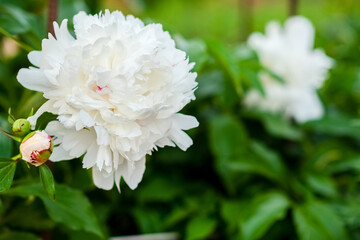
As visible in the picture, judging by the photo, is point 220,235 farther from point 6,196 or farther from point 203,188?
point 6,196

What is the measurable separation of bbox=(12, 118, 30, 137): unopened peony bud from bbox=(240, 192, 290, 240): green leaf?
1.64 ft

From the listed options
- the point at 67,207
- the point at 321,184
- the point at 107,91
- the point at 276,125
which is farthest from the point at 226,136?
the point at 107,91

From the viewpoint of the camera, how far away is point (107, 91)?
1.82 feet

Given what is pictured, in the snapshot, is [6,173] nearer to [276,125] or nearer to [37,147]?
[37,147]

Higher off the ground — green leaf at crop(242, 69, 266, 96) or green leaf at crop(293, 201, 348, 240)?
green leaf at crop(242, 69, 266, 96)

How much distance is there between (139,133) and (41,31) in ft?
1.83

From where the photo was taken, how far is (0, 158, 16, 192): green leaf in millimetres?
556

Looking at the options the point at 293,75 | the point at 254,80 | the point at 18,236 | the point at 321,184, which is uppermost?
the point at 293,75

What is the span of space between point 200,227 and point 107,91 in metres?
0.50

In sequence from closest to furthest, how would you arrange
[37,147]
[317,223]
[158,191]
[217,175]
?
[37,147]
[317,223]
[158,191]
[217,175]

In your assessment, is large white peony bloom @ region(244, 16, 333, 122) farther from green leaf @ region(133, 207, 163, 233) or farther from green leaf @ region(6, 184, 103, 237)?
green leaf @ region(6, 184, 103, 237)

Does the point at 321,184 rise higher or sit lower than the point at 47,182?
higher

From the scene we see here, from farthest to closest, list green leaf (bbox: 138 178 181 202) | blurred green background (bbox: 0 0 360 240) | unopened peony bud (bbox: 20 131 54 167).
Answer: green leaf (bbox: 138 178 181 202), blurred green background (bbox: 0 0 360 240), unopened peony bud (bbox: 20 131 54 167)

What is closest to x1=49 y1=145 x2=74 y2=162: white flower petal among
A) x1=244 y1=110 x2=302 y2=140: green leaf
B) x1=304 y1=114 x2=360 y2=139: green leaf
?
x1=244 y1=110 x2=302 y2=140: green leaf
